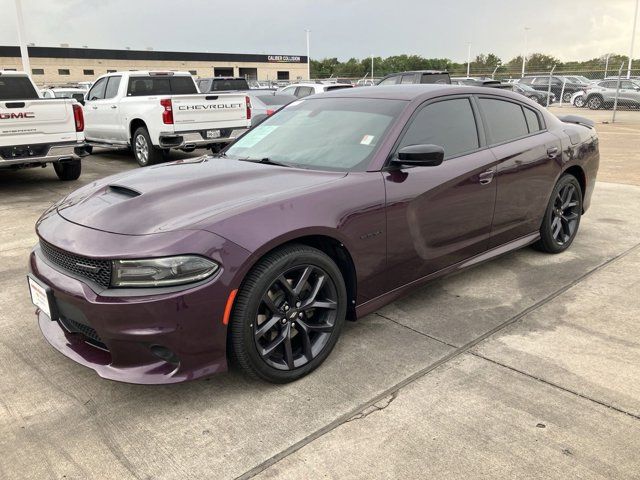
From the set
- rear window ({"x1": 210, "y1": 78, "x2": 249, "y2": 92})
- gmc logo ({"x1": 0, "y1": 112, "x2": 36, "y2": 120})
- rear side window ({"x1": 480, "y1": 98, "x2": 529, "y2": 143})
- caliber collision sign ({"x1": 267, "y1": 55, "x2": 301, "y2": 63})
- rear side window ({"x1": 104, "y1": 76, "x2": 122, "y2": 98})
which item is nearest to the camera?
rear side window ({"x1": 480, "y1": 98, "x2": 529, "y2": 143})

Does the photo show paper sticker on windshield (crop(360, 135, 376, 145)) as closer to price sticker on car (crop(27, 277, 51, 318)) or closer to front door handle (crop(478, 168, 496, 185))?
front door handle (crop(478, 168, 496, 185))

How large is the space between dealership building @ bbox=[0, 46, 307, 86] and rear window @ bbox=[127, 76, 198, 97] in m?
52.1

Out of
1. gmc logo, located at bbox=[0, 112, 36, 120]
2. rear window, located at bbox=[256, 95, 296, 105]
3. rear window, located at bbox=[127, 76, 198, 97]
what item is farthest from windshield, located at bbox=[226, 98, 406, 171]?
rear window, located at bbox=[256, 95, 296, 105]

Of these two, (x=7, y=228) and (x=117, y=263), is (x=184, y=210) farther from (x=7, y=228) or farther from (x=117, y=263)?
(x=7, y=228)

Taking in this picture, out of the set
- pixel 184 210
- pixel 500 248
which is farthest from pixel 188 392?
pixel 500 248

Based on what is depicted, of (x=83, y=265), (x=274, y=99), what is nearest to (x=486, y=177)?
(x=83, y=265)

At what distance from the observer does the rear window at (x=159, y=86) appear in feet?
36.4

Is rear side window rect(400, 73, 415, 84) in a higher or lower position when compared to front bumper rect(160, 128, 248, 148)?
higher

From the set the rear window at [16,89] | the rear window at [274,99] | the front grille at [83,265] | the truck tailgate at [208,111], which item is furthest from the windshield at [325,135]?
the rear window at [274,99]

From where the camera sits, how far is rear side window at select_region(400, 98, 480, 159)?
3650 mm

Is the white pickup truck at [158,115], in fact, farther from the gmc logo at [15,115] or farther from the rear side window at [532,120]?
the rear side window at [532,120]

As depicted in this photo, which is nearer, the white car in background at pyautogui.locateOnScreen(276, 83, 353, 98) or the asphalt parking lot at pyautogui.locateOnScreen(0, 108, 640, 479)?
the asphalt parking lot at pyautogui.locateOnScreen(0, 108, 640, 479)

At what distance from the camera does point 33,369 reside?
3176mm

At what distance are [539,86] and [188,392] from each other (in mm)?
30647
